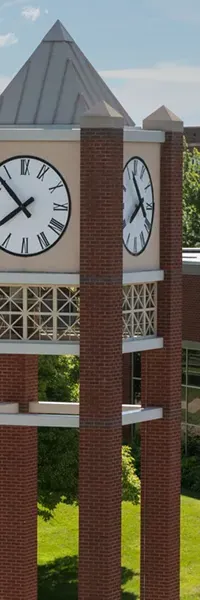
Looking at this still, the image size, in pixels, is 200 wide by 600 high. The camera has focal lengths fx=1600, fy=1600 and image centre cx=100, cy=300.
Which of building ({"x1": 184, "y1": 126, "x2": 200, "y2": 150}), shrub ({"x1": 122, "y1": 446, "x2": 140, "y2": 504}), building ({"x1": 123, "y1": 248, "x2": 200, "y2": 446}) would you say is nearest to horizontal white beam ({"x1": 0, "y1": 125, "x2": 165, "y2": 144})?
shrub ({"x1": 122, "y1": 446, "x2": 140, "y2": 504})

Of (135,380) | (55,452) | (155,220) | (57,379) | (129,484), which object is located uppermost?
(155,220)

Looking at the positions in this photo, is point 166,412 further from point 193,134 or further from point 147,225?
point 193,134

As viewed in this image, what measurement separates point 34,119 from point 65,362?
10.6 m

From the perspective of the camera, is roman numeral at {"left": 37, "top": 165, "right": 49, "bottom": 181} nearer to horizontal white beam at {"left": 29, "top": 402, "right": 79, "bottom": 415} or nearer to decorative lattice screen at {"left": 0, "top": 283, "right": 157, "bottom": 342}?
decorative lattice screen at {"left": 0, "top": 283, "right": 157, "bottom": 342}

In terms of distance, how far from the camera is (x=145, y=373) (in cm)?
2494

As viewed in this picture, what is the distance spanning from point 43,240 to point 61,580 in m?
14.4

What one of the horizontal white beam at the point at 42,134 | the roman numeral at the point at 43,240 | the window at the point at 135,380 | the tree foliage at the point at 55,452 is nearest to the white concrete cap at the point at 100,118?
the horizontal white beam at the point at 42,134

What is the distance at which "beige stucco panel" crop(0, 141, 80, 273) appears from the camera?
2306 centimetres

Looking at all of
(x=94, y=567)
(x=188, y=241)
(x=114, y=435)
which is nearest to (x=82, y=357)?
(x=114, y=435)

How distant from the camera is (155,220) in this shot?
24.5 m

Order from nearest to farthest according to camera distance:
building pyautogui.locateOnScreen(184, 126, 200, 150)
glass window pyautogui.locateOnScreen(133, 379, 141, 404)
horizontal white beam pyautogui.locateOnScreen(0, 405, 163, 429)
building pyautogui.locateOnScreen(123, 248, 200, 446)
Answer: horizontal white beam pyautogui.locateOnScreen(0, 405, 163, 429)
building pyautogui.locateOnScreen(123, 248, 200, 446)
glass window pyautogui.locateOnScreen(133, 379, 141, 404)
building pyautogui.locateOnScreen(184, 126, 200, 150)

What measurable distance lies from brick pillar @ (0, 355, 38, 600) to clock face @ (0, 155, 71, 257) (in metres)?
2.88

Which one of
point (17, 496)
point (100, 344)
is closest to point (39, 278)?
point (100, 344)

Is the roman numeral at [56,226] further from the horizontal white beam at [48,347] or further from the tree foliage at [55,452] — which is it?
the tree foliage at [55,452]
